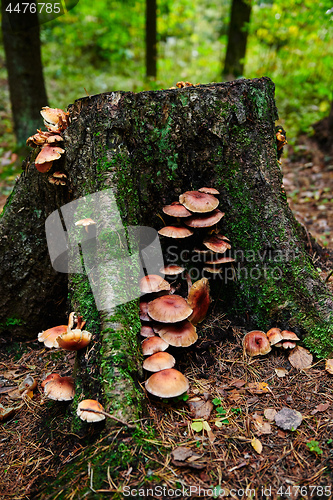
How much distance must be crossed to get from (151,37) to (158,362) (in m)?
12.9

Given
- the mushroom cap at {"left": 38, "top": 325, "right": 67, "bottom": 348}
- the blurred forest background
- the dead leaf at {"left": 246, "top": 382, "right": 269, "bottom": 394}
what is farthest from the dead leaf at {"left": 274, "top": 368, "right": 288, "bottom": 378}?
the blurred forest background

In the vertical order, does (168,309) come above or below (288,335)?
above

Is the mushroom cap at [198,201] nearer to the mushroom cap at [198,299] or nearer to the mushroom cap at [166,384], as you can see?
the mushroom cap at [198,299]

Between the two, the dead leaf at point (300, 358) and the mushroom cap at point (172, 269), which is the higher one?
the mushroom cap at point (172, 269)

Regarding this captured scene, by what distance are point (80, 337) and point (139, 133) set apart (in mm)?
1867

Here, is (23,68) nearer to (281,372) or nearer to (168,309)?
(168,309)

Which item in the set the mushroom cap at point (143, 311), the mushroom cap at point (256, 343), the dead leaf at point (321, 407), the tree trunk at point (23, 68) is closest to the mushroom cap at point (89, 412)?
the mushroom cap at point (143, 311)

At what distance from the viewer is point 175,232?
115 inches

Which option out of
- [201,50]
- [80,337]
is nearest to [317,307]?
[80,337]

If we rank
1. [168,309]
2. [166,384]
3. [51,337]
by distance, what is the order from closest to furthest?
[166,384] < [51,337] < [168,309]

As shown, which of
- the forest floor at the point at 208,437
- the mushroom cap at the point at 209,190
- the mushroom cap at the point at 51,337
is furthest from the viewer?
the mushroom cap at the point at 209,190

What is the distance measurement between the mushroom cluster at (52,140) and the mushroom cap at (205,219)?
1.28 metres

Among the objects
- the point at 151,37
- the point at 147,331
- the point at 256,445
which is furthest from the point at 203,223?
the point at 151,37

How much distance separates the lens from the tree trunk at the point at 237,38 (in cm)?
1022
